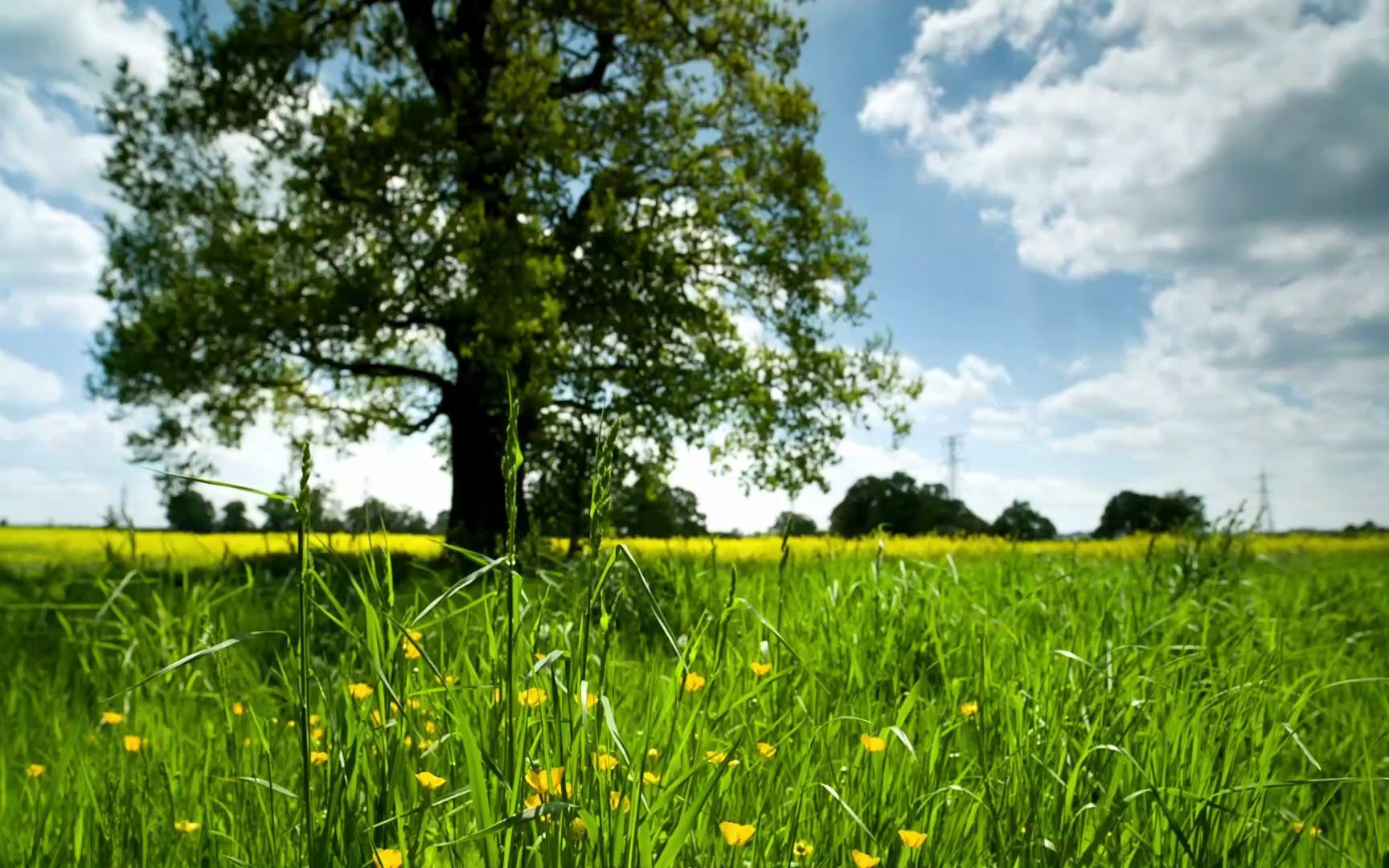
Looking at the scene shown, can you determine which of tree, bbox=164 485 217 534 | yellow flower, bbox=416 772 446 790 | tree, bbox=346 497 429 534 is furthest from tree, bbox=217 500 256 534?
yellow flower, bbox=416 772 446 790

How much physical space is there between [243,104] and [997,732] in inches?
552

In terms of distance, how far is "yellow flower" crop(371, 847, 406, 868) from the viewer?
1.64 meters

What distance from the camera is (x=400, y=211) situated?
12.8m

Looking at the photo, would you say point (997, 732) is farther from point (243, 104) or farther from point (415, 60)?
point (415, 60)

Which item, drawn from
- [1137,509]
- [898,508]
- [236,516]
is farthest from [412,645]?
[1137,509]

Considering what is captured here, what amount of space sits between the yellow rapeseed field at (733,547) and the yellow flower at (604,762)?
417cm

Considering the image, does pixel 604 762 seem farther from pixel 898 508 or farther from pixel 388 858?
pixel 898 508

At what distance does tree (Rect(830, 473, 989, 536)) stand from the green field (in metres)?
43.4

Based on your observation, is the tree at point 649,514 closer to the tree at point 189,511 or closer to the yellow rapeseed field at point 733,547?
the yellow rapeseed field at point 733,547

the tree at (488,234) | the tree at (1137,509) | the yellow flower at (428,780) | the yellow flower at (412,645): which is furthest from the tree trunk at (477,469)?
the tree at (1137,509)

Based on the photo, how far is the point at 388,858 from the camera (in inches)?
64.6

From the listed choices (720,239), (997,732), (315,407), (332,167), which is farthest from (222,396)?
Answer: (997,732)

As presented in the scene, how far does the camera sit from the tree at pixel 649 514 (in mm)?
11344

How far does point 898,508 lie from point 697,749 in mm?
47255
